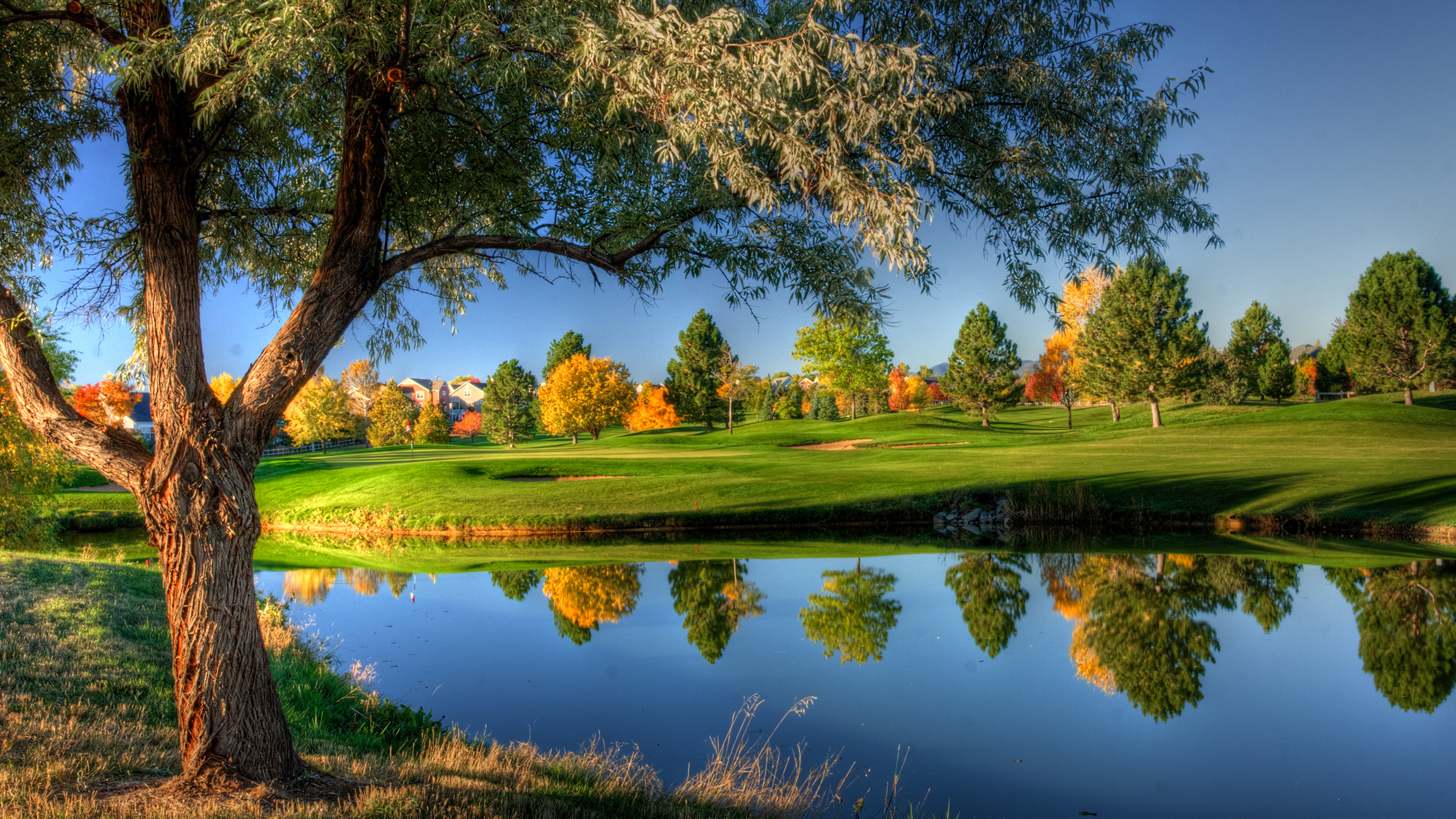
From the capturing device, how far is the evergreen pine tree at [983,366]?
170 ft

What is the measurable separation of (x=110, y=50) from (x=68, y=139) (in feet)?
10.3

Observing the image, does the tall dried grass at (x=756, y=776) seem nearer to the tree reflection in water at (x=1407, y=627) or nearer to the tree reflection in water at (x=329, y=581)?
the tree reflection in water at (x=1407, y=627)

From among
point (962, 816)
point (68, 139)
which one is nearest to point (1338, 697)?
point (962, 816)

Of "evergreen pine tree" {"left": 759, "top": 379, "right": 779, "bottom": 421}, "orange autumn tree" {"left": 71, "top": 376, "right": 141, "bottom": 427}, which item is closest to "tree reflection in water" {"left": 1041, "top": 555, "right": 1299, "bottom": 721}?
"orange autumn tree" {"left": 71, "top": 376, "right": 141, "bottom": 427}

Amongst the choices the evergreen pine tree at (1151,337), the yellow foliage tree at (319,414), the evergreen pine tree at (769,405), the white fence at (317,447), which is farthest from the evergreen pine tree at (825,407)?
the white fence at (317,447)

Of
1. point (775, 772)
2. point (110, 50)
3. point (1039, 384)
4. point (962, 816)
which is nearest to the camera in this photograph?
point (110, 50)

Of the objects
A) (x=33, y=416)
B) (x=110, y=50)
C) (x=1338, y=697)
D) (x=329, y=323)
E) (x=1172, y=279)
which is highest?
(x=1172, y=279)

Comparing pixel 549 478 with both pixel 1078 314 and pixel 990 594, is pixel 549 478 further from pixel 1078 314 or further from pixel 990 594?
pixel 1078 314

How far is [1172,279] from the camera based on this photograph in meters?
43.5

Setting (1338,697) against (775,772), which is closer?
(775,772)

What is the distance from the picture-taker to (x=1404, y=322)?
43188 mm

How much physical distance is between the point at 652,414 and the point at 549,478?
35.7 meters

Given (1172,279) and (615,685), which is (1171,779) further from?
(1172,279)

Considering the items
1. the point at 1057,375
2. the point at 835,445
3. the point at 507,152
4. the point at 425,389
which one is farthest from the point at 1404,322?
the point at 425,389
